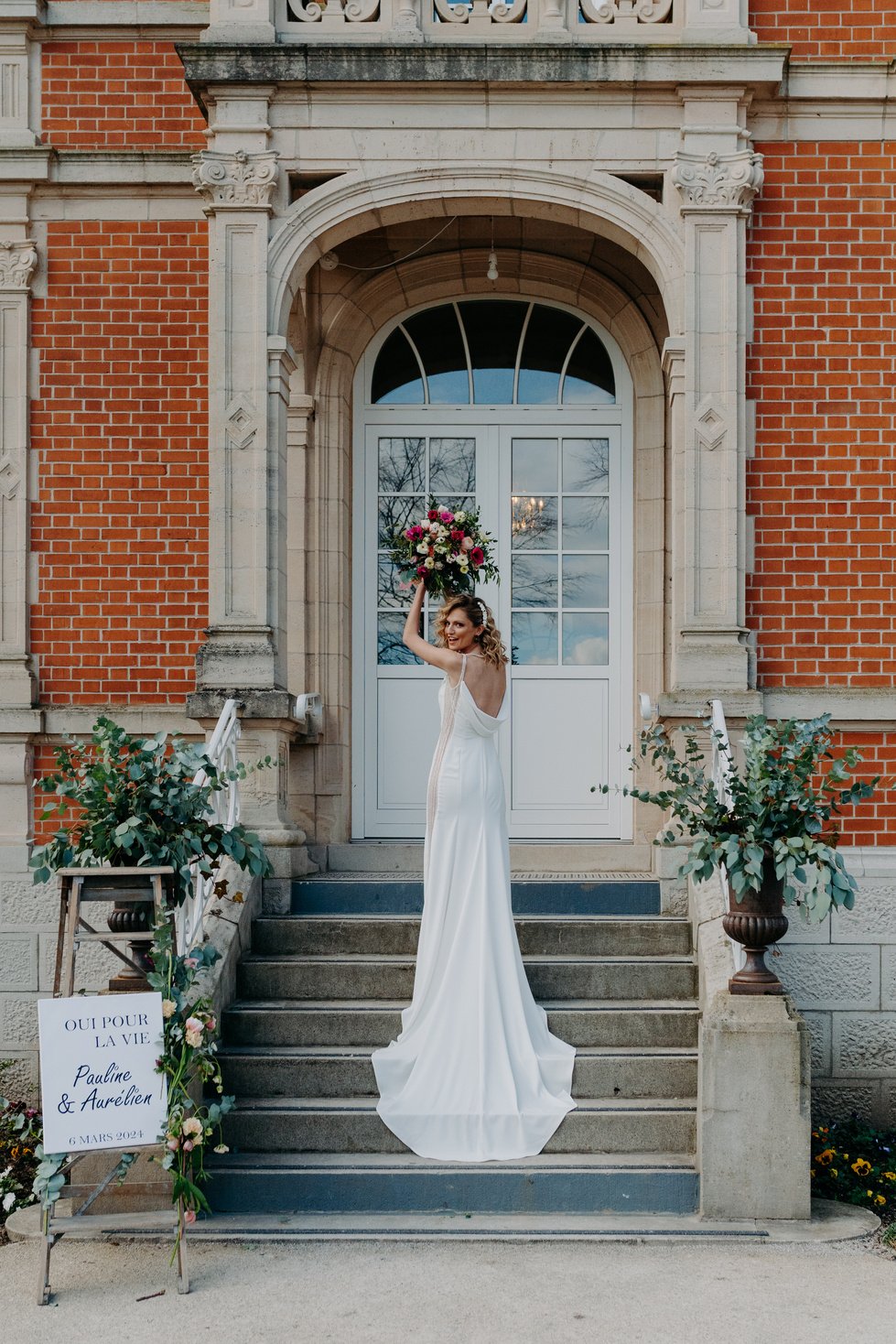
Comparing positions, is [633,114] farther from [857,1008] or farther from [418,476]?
[857,1008]

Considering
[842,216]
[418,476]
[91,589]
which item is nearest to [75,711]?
[91,589]

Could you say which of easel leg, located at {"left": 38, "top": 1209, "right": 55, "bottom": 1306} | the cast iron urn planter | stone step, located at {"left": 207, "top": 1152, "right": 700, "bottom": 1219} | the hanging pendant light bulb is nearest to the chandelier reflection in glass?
the hanging pendant light bulb

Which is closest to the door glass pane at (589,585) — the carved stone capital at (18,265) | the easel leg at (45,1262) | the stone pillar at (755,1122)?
the carved stone capital at (18,265)

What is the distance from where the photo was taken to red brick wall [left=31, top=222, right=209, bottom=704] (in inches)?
309

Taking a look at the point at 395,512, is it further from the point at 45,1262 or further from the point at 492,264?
the point at 45,1262

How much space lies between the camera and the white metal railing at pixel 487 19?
7.30 m

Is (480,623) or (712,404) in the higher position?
(712,404)

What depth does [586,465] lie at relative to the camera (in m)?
8.56

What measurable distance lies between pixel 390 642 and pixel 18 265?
292 centimetres

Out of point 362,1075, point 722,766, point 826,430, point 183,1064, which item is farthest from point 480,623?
point 826,430

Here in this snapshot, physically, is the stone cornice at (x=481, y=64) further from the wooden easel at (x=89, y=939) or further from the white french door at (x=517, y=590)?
the wooden easel at (x=89, y=939)

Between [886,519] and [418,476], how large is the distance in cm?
271

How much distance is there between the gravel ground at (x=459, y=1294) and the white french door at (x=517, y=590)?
11.5 feet

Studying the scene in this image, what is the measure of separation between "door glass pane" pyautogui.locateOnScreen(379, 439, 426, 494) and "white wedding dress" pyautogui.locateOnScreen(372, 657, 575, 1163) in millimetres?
2570
